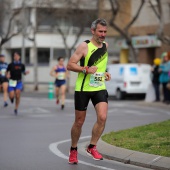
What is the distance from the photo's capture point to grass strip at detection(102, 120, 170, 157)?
10.2 meters

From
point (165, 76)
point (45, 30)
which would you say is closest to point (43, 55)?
point (45, 30)

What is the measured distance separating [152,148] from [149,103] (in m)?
16.5

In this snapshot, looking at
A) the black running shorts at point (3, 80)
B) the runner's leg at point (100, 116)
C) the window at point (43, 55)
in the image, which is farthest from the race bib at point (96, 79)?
the window at point (43, 55)

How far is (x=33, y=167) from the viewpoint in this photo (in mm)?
9164

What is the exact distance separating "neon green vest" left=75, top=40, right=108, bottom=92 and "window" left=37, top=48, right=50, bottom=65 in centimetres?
4992

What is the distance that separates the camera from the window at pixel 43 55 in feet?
195

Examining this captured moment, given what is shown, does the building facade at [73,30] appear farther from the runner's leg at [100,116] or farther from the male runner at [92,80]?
the runner's leg at [100,116]

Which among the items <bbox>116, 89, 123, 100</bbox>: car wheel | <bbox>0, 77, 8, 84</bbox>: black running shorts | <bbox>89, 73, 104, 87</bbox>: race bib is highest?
<bbox>89, 73, 104, 87</bbox>: race bib

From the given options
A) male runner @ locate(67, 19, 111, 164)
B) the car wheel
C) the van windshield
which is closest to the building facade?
the car wheel

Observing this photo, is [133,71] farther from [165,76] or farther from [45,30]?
[45,30]

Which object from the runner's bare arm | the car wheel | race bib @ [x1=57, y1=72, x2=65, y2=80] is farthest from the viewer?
the car wheel

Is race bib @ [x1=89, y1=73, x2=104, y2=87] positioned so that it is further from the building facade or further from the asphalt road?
the building facade

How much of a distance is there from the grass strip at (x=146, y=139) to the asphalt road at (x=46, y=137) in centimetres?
66

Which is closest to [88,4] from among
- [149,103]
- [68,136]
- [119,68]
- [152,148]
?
[119,68]
